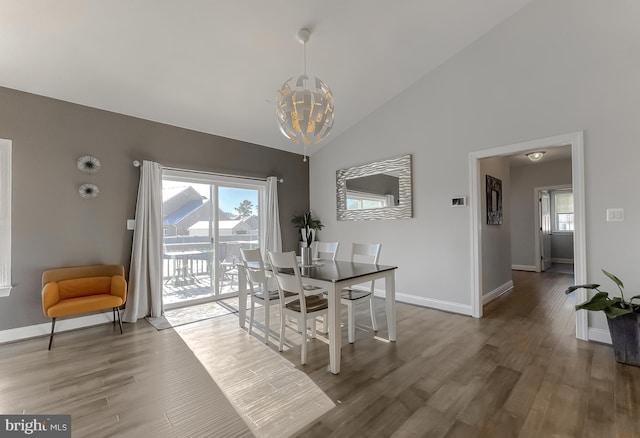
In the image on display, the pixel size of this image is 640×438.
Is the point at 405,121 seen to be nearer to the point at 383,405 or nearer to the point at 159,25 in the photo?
the point at 159,25

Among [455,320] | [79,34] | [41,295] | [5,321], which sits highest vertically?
[79,34]

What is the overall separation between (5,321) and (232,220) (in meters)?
2.80

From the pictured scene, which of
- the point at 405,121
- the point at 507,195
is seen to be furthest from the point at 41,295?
the point at 507,195

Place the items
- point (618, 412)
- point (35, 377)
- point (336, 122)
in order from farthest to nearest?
point (336, 122) < point (35, 377) < point (618, 412)

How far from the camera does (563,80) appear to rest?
3010mm

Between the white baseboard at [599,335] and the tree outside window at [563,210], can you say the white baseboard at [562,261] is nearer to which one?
the tree outside window at [563,210]

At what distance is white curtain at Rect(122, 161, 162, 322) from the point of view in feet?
12.1

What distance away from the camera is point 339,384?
213cm

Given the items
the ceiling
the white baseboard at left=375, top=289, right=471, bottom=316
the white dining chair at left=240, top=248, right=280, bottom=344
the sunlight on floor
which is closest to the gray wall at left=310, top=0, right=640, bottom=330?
the white baseboard at left=375, top=289, right=471, bottom=316

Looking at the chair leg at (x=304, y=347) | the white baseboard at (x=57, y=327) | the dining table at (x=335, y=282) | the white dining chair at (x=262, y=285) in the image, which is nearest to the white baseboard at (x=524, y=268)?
the dining table at (x=335, y=282)

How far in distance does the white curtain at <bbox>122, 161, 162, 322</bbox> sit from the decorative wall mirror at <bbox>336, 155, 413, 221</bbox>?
9.68 feet

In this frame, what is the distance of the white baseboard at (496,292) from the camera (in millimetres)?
4215

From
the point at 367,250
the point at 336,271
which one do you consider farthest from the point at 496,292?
the point at 336,271

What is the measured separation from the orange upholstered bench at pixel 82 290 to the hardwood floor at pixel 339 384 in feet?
1.18
